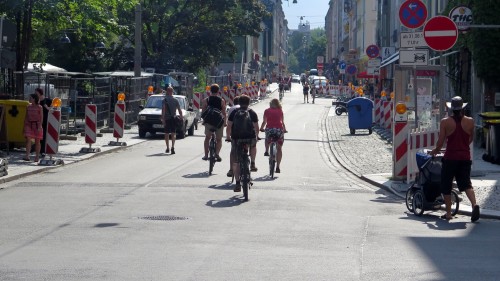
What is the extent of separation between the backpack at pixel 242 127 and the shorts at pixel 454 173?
3.70m

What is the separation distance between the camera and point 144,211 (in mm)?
14078

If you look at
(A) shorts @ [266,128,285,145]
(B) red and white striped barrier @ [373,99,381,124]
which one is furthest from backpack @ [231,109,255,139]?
(B) red and white striped barrier @ [373,99,381,124]

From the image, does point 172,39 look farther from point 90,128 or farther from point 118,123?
point 90,128

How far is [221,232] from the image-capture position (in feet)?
39.5

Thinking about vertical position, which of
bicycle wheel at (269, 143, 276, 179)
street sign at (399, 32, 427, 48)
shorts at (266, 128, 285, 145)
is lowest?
bicycle wheel at (269, 143, 276, 179)

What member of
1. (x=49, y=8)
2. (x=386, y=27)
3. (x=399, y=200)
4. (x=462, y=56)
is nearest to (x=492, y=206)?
(x=399, y=200)

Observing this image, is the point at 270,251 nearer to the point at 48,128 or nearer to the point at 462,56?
the point at 48,128

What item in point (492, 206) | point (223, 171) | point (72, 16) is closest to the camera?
point (492, 206)

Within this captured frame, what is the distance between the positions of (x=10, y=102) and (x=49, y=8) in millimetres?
3471

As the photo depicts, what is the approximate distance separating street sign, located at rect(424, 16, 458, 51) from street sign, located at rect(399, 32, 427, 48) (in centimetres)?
98

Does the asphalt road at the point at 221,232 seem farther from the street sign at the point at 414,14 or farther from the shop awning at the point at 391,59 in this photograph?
the shop awning at the point at 391,59

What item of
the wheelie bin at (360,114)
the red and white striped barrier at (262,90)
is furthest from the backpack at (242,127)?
the red and white striped barrier at (262,90)

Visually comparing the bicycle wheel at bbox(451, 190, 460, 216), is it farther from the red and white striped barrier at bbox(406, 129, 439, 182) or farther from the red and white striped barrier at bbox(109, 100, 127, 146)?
the red and white striped barrier at bbox(109, 100, 127, 146)

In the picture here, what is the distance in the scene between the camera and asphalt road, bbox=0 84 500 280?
9.40 m
